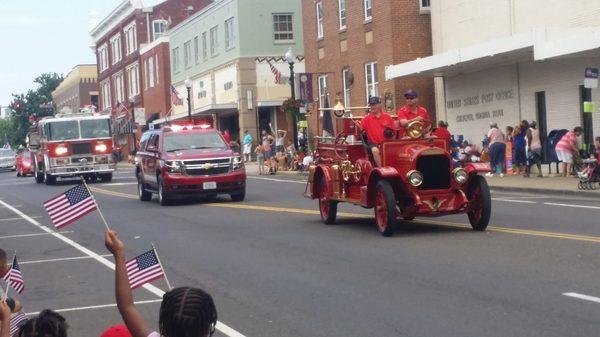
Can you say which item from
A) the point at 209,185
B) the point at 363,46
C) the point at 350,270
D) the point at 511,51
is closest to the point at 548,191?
the point at 511,51

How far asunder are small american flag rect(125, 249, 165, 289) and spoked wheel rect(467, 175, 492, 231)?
10402mm

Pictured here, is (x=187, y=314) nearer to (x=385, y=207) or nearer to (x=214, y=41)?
(x=385, y=207)

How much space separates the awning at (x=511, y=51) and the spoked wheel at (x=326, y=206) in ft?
35.6

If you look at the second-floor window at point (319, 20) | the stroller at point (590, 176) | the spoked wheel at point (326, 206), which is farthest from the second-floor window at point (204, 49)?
the spoked wheel at point (326, 206)

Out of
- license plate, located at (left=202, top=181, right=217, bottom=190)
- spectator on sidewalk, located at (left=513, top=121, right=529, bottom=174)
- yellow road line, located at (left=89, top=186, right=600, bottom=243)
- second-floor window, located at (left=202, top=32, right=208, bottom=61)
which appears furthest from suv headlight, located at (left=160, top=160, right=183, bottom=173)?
second-floor window, located at (left=202, top=32, right=208, bottom=61)

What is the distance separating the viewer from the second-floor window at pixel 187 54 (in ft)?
218

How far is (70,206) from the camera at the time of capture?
23.3 ft

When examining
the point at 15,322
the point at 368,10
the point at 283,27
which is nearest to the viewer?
the point at 15,322

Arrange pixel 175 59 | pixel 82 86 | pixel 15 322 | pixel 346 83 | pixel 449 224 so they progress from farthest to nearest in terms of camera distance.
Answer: pixel 82 86 < pixel 175 59 < pixel 346 83 < pixel 449 224 < pixel 15 322

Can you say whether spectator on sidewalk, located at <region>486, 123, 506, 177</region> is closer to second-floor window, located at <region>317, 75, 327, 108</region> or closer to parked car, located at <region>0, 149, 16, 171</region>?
second-floor window, located at <region>317, 75, 327, 108</region>

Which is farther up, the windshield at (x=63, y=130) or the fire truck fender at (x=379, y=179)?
the windshield at (x=63, y=130)

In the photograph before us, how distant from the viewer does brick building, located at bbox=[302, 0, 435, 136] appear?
136 feet

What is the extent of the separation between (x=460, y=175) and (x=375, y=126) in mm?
1501

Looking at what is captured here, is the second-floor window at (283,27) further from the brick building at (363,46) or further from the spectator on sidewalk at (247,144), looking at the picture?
the brick building at (363,46)
